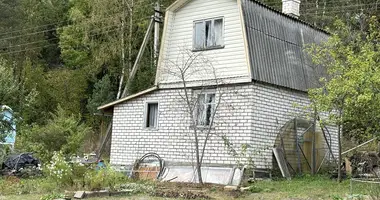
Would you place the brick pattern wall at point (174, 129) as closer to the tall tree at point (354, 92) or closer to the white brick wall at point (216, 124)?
the white brick wall at point (216, 124)

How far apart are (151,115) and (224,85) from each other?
325cm

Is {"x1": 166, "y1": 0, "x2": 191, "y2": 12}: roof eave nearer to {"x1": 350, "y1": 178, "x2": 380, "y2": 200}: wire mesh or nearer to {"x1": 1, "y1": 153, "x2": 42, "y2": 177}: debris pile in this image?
{"x1": 1, "y1": 153, "x2": 42, "y2": 177}: debris pile

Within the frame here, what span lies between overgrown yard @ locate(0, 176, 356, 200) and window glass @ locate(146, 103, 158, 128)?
3583 millimetres

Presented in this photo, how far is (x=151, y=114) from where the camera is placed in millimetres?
18266

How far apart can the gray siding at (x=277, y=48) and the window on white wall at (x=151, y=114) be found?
419cm

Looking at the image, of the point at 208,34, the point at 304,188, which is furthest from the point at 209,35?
the point at 304,188

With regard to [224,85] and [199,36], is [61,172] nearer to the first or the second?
[224,85]

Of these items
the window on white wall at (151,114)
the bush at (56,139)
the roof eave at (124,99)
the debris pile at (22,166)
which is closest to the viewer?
the roof eave at (124,99)

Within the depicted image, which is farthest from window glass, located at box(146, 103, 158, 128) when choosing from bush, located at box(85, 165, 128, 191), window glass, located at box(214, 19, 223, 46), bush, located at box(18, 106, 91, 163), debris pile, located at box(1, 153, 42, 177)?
bush, located at box(85, 165, 128, 191)

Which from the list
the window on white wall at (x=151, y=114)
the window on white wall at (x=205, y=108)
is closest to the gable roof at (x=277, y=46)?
the window on white wall at (x=205, y=108)

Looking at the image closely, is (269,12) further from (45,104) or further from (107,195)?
(45,104)

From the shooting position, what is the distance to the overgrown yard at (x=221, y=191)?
12148mm

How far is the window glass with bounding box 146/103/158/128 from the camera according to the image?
18156 millimetres

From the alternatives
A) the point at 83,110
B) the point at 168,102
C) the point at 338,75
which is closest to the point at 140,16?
the point at 83,110
